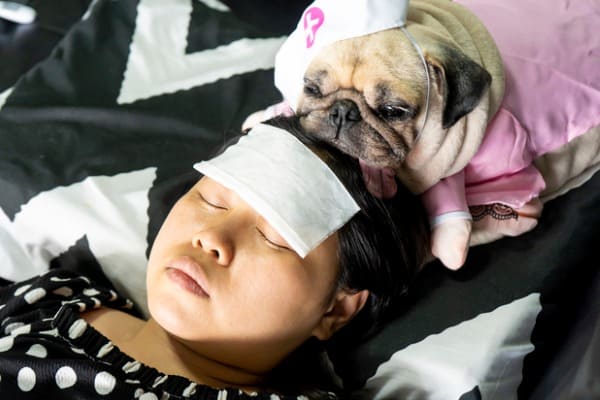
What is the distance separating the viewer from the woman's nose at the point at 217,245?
2.54 feet

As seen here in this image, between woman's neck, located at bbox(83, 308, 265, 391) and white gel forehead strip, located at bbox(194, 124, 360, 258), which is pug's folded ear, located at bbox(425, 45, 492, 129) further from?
woman's neck, located at bbox(83, 308, 265, 391)

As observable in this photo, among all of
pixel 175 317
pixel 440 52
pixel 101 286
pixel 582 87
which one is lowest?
pixel 101 286

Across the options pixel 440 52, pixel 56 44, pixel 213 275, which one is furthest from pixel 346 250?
pixel 56 44

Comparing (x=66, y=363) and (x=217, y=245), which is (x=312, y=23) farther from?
(x=66, y=363)

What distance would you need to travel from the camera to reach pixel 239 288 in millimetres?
785

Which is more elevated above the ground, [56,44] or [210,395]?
[56,44]

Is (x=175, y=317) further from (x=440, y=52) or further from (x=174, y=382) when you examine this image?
(x=440, y=52)

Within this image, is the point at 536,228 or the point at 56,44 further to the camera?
the point at 56,44

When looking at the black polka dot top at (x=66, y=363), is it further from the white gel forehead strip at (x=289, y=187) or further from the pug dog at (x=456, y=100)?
A: the pug dog at (x=456, y=100)

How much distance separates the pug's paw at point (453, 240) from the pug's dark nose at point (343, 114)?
21 centimetres

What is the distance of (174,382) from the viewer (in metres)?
0.81

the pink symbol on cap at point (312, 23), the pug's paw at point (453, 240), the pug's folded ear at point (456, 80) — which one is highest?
the pink symbol on cap at point (312, 23)

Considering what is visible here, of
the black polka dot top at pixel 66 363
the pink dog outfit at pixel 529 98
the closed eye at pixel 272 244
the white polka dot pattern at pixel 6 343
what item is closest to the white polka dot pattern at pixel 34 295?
the black polka dot top at pixel 66 363

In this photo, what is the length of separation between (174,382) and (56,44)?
105cm
